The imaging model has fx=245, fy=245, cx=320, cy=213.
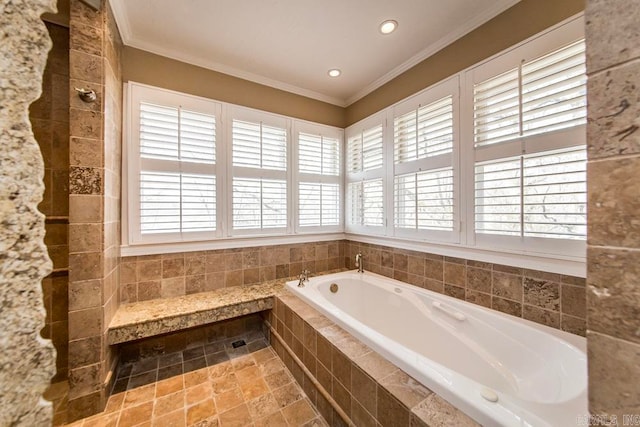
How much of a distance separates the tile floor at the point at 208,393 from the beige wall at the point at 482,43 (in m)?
2.66

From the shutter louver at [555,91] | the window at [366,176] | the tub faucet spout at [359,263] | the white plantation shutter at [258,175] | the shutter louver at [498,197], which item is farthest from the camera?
the tub faucet spout at [359,263]

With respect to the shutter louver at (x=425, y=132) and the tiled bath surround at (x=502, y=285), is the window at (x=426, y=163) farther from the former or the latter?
the tiled bath surround at (x=502, y=285)

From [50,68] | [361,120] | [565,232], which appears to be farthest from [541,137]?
[50,68]

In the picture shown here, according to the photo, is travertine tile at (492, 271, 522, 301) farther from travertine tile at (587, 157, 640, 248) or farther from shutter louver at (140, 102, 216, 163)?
shutter louver at (140, 102, 216, 163)

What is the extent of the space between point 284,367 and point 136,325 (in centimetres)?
113

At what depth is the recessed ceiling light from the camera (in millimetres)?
1816

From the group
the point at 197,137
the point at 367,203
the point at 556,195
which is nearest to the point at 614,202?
the point at 556,195

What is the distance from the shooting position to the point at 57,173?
67.7 inches

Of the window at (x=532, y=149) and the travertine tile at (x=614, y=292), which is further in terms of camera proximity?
the window at (x=532, y=149)

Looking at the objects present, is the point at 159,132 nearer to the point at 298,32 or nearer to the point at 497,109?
the point at 298,32

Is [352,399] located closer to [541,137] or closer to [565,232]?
[565,232]

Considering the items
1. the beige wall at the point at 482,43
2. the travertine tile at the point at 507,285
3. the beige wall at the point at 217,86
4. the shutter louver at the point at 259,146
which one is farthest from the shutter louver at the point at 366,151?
the travertine tile at the point at 507,285

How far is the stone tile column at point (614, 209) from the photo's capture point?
0.44m

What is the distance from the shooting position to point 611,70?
1.49ft
